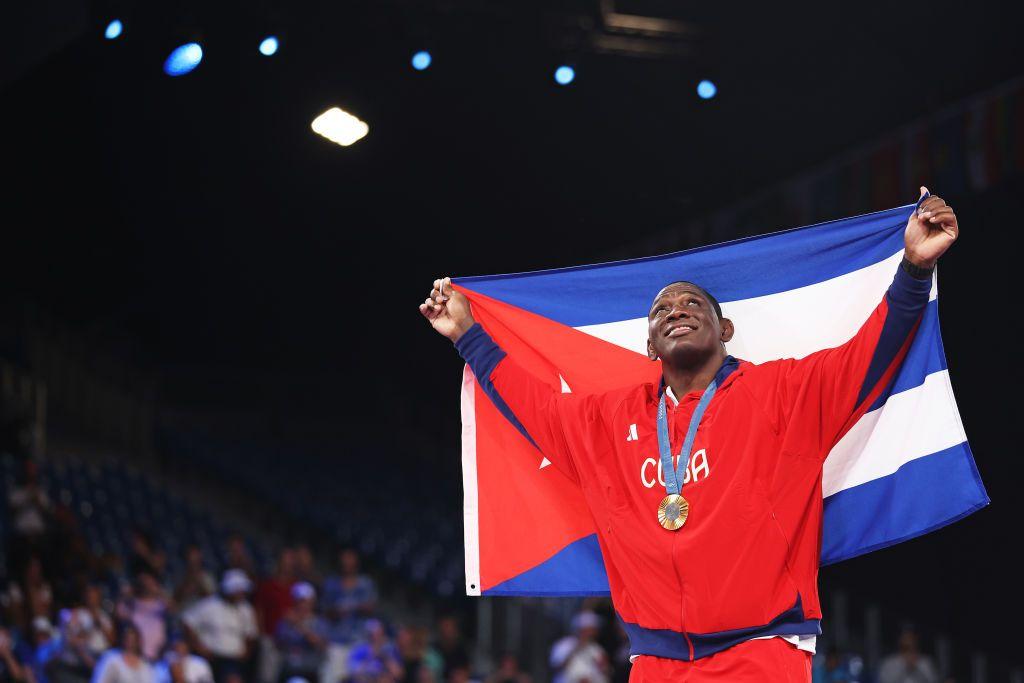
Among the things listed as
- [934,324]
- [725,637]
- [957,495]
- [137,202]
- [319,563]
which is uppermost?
[137,202]

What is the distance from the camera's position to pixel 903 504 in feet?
11.6

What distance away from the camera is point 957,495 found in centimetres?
343

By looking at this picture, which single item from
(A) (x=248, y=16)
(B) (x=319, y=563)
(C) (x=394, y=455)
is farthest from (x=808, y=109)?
(C) (x=394, y=455)

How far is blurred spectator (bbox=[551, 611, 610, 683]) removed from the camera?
33.4 feet

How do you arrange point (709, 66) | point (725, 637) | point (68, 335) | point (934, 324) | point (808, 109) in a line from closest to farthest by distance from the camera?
1. point (725, 637)
2. point (934, 324)
3. point (709, 66)
4. point (808, 109)
5. point (68, 335)

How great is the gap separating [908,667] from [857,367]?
26.9 feet

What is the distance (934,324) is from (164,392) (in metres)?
19.2

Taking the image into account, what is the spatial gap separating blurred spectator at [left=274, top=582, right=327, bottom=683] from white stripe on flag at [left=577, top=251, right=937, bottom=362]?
6.64 metres

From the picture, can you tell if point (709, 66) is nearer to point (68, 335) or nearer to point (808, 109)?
point (808, 109)

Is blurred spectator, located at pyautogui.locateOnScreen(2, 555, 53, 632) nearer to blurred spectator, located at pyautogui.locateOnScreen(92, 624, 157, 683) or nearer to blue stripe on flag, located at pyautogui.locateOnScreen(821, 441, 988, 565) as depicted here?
blurred spectator, located at pyautogui.locateOnScreen(92, 624, 157, 683)

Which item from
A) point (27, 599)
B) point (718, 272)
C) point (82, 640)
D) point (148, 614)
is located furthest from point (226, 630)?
point (718, 272)

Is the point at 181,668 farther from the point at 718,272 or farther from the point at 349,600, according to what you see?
the point at 718,272

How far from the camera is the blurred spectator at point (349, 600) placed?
410 inches

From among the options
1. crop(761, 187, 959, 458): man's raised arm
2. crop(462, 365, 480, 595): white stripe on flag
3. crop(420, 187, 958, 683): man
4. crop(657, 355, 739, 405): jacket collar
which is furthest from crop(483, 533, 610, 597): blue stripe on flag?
crop(761, 187, 959, 458): man's raised arm
